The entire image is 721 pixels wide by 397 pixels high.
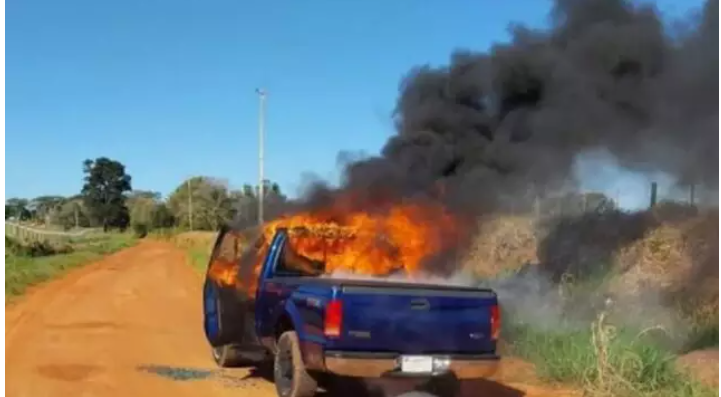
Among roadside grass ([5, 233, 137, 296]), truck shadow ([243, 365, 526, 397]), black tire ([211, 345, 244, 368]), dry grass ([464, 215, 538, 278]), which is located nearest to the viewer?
truck shadow ([243, 365, 526, 397])

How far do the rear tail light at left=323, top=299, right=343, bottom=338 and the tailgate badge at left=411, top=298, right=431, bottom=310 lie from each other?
1.98 feet

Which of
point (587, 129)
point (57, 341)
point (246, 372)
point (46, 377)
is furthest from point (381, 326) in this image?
point (57, 341)

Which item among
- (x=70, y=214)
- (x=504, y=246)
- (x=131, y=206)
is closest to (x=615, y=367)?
(x=504, y=246)

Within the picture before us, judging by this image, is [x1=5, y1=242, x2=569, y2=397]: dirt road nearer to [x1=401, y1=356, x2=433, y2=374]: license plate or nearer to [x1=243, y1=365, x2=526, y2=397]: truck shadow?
[x1=243, y1=365, x2=526, y2=397]: truck shadow

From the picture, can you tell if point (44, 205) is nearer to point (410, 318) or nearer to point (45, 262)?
point (45, 262)

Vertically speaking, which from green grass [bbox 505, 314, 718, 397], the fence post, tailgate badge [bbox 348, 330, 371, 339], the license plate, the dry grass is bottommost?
green grass [bbox 505, 314, 718, 397]

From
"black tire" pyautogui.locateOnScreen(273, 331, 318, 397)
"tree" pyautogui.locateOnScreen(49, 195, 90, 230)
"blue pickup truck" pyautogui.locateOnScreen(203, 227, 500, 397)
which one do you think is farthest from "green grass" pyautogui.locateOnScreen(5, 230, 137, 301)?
"black tire" pyautogui.locateOnScreen(273, 331, 318, 397)

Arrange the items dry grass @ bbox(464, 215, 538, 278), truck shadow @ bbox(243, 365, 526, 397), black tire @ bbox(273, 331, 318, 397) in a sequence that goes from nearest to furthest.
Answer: black tire @ bbox(273, 331, 318, 397)
truck shadow @ bbox(243, 365, 526, 397)
dry grass @ bbox(464, 215, 538, 278)

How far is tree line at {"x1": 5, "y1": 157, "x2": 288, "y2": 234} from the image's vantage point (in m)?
32.1

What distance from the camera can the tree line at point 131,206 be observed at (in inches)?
1262

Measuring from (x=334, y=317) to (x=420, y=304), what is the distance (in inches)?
28.3

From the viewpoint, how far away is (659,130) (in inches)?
401

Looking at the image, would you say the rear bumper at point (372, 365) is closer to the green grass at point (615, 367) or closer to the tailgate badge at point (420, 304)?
the tailgate badge at point (420, 304)

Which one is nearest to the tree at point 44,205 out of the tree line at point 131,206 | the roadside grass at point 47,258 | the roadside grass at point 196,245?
the tree line at point 131,206
